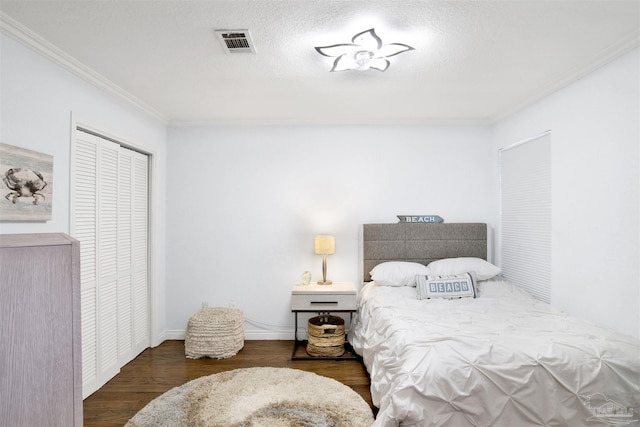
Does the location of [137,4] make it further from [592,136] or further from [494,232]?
[494,232]

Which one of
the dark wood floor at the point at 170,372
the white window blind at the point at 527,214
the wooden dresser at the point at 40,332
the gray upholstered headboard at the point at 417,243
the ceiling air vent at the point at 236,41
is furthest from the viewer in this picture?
the gray upholstered headboard at the point at 417,243

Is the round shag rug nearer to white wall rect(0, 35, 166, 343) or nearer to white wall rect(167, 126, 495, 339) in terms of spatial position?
white wall rect(167, 126, 495, 339)

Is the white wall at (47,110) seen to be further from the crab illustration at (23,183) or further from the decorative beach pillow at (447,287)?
the decorative beach pillow at (447,287)

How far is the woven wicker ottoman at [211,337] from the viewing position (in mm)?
3424

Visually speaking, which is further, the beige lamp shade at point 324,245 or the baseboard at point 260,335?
the baseboard at point 260,335

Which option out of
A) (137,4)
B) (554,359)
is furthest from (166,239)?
(554,359)

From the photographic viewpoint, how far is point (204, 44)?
2.22m

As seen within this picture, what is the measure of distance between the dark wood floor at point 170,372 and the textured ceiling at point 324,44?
2.47 m

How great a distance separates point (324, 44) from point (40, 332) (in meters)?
2.09

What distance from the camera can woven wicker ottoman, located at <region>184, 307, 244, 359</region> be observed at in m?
3.42

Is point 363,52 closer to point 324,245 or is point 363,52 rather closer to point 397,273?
point 324,245

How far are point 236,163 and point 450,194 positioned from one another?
8.16 ft

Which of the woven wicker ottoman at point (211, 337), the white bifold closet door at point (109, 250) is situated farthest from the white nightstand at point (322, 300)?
the white bifold closet door at point (109, 250)

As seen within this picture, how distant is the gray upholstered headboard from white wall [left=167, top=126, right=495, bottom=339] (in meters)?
0.17
